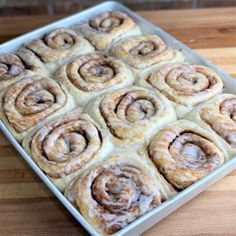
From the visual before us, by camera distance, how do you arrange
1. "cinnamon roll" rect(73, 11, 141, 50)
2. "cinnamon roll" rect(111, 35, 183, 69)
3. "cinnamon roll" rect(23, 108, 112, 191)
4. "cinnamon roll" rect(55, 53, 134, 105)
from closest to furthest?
"cinnamon roll" rect(23, 108, 112, 191)
"cinnamon roll" rect(55, 53, 134, 105)
"cinnamon roll" rect(111, 35, 183, 69)
"cinnamon roll" rect(73, 11, 141, 50)

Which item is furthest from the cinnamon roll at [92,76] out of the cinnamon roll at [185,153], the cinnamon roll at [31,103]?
the cinnamon roll at [185,153]

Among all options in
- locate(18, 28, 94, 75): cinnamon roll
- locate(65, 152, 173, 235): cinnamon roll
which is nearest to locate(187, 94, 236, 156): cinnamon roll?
locate(65, 152, 173, 235): cinnamon roll

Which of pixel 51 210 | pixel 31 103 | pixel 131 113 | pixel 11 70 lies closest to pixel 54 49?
pixel 11 70

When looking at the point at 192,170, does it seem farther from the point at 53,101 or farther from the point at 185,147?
the point at 53,101

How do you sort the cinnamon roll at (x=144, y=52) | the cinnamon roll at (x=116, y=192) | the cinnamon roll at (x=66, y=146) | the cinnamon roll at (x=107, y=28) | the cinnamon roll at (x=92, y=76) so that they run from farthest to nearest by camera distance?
the cinnamon roll at (x=107, y=28) → the cinnamon roll at (x=144, y=52) → the cinnamon roll at (x=92, y=76) → the cinnamon roll at (x=66, y=146) → the cinnamon roll at (x=116, y=192)

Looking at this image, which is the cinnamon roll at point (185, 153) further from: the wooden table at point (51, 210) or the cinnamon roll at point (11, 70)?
the cinnamon roll at point (11, 70)

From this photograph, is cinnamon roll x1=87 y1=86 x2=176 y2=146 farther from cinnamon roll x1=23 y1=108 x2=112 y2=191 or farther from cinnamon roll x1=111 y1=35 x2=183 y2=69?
cinnamon roll x1=111 y1=35 x2=183 y2=69
